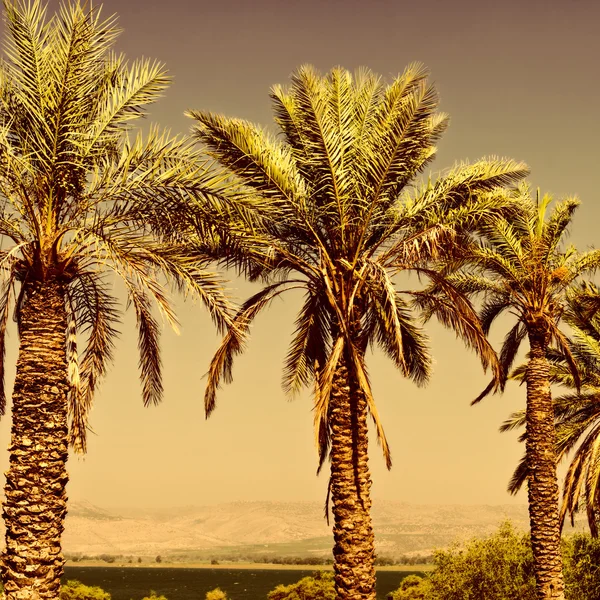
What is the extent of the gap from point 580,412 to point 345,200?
1390cm

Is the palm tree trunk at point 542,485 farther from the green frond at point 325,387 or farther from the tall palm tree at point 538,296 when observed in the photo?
the green frond at point 325,387

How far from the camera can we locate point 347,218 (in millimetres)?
16109

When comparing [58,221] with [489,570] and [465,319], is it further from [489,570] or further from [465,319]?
[489,570]

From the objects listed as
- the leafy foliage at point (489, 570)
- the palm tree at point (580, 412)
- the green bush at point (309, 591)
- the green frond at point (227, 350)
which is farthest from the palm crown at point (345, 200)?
the green bush at point (309, 591)

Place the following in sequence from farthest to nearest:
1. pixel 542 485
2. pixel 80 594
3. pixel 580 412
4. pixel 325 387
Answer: pixel 80 594 < pixel 580 412 < pixel 542 485 < pixel 325 387

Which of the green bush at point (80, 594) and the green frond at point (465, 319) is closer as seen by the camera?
the green frond at point (465, 319)

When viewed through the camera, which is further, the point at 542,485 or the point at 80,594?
the point at 80,594

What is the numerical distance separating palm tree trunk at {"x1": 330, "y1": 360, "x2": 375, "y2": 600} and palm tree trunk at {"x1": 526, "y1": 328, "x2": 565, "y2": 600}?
709 centimetres

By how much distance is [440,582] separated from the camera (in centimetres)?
3262

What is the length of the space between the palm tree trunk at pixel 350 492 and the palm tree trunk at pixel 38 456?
5.20 m

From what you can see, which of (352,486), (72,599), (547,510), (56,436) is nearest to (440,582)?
(547,510)

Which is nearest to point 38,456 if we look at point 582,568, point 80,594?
point 582,568

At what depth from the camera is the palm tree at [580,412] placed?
23.0 m

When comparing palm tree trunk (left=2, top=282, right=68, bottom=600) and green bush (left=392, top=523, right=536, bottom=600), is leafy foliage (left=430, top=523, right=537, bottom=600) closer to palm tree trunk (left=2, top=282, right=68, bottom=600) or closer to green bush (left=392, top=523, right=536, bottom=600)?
green bush (left=392, top=523, right=536, bottom=600)
